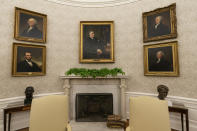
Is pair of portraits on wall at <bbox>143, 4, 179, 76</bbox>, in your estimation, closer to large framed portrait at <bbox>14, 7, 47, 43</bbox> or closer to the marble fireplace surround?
the marble fireplace surround

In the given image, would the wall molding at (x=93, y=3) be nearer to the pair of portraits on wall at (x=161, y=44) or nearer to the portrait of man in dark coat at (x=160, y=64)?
the pair of portraits on wall at (x=161, y=44)

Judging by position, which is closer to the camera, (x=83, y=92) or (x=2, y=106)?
(x=2, y=106)

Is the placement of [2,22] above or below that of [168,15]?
below

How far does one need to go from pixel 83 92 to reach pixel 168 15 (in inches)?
141

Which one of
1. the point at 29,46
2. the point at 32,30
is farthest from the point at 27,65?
the point at 32,30

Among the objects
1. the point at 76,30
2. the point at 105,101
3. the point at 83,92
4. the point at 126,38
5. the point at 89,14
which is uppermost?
the point at 89,14

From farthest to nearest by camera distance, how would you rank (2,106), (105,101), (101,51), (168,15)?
(101,51) < (105,101) < (168,15) < (2,106)

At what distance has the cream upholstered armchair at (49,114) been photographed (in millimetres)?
1857

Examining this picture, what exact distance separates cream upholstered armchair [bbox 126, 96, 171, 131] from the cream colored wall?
200 centimetres

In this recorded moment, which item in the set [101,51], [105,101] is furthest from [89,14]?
[105,101]

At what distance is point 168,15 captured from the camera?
3.66 meters

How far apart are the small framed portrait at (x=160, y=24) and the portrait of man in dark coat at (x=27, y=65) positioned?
11.9ft

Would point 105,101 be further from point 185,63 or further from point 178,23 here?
point 178,23

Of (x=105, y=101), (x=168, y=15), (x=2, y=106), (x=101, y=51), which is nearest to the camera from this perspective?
(x=2, y=106)
